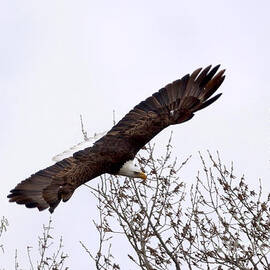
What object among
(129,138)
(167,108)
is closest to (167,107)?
(167,108)

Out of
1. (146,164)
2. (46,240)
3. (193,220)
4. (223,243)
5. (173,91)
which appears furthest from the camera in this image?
(46,240)

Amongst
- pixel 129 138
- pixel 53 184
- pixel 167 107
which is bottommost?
pixel 53 184

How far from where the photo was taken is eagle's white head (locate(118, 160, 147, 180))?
907 cm

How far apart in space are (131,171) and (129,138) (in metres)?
0.67

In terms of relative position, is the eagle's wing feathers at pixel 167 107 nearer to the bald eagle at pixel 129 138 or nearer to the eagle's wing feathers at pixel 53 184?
the bald eagle at pixel 129 138

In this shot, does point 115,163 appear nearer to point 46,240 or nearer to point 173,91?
point 173,91

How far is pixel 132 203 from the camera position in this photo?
8.88 metres

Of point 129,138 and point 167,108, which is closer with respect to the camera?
point 129,138

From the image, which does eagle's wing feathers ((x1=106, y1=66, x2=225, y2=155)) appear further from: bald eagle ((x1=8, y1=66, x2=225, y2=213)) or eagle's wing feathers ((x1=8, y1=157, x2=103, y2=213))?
eagle's wing feathers ((x1=8, y1=157, x2=103, y2=213))

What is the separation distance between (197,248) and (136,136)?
2.13m

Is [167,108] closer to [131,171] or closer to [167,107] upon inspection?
[167,107]

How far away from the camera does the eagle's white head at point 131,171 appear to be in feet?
29.8

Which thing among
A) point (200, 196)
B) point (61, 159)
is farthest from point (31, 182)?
point (200, 196)

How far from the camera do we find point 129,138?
963 centimetres
